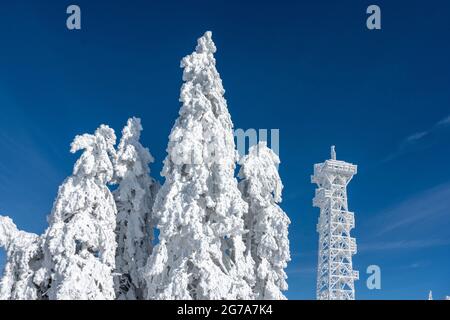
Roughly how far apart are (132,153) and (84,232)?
5.48 meters

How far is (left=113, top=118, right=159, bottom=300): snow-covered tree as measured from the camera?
2414 centimetres

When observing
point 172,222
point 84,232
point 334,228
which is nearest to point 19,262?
point 84,232

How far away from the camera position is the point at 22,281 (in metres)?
20.6

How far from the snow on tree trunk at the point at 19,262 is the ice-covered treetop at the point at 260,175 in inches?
418

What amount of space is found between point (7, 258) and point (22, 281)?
67.7 inches

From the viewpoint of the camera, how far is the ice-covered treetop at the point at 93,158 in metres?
22.0

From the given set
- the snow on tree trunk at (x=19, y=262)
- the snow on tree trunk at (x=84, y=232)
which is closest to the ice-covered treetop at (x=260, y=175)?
the snow on tree trunk at (x=84, y=232)

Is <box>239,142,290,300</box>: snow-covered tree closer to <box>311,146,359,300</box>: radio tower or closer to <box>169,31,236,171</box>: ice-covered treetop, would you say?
<box>169,31,236,171</box>: ice-covered treetop

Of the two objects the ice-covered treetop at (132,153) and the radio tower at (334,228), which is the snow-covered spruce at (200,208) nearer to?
the ice-covered treetop at (132,153)

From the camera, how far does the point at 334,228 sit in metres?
78.6

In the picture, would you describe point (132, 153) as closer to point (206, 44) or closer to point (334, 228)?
point (206, 44)

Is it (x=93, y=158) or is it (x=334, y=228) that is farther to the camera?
(x=334, y=228)
